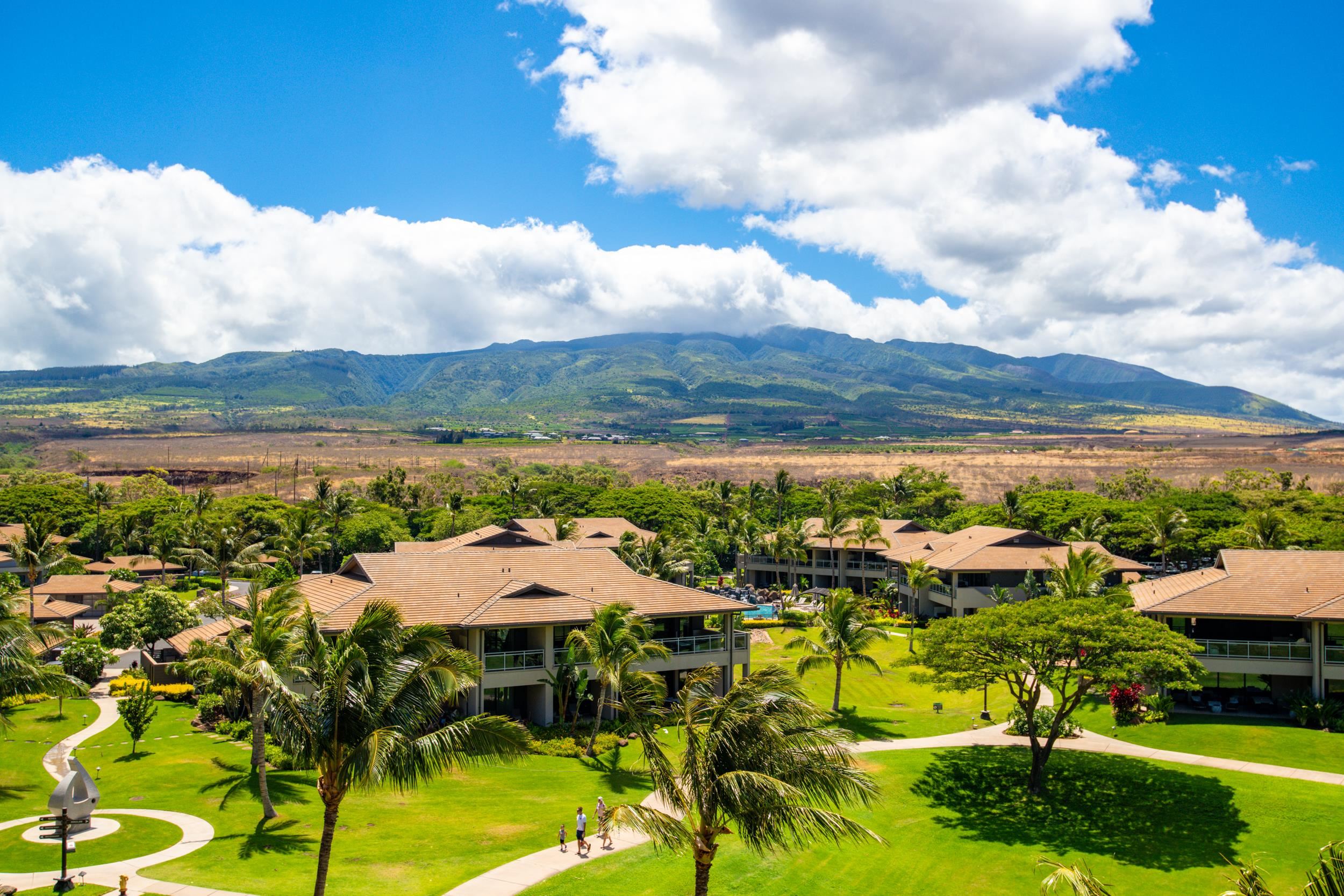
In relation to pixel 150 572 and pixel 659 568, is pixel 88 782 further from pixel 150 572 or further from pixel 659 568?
pixel 150 572

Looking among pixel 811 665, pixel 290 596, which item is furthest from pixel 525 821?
pixel 811 665

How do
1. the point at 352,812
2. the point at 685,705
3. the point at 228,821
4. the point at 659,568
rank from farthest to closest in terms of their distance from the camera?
the point at 659,568
the point at 352,812
the point at 228,821
the point at 685,705

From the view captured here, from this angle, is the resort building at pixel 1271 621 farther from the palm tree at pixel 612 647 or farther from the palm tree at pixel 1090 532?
the palm tree at pixel 1090 532

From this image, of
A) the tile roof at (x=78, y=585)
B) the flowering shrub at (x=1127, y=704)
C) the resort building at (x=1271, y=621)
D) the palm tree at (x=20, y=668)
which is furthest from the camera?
the tile roof at (x=78, y=585)

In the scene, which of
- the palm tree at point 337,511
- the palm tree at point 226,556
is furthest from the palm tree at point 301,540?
the palm tree at point 337,511

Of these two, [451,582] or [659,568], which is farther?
[659,568]

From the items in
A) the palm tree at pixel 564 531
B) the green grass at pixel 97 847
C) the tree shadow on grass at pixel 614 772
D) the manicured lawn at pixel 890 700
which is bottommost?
the manicured lawn at pixel 890 700

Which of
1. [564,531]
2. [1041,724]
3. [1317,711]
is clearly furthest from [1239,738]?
[564,531]
